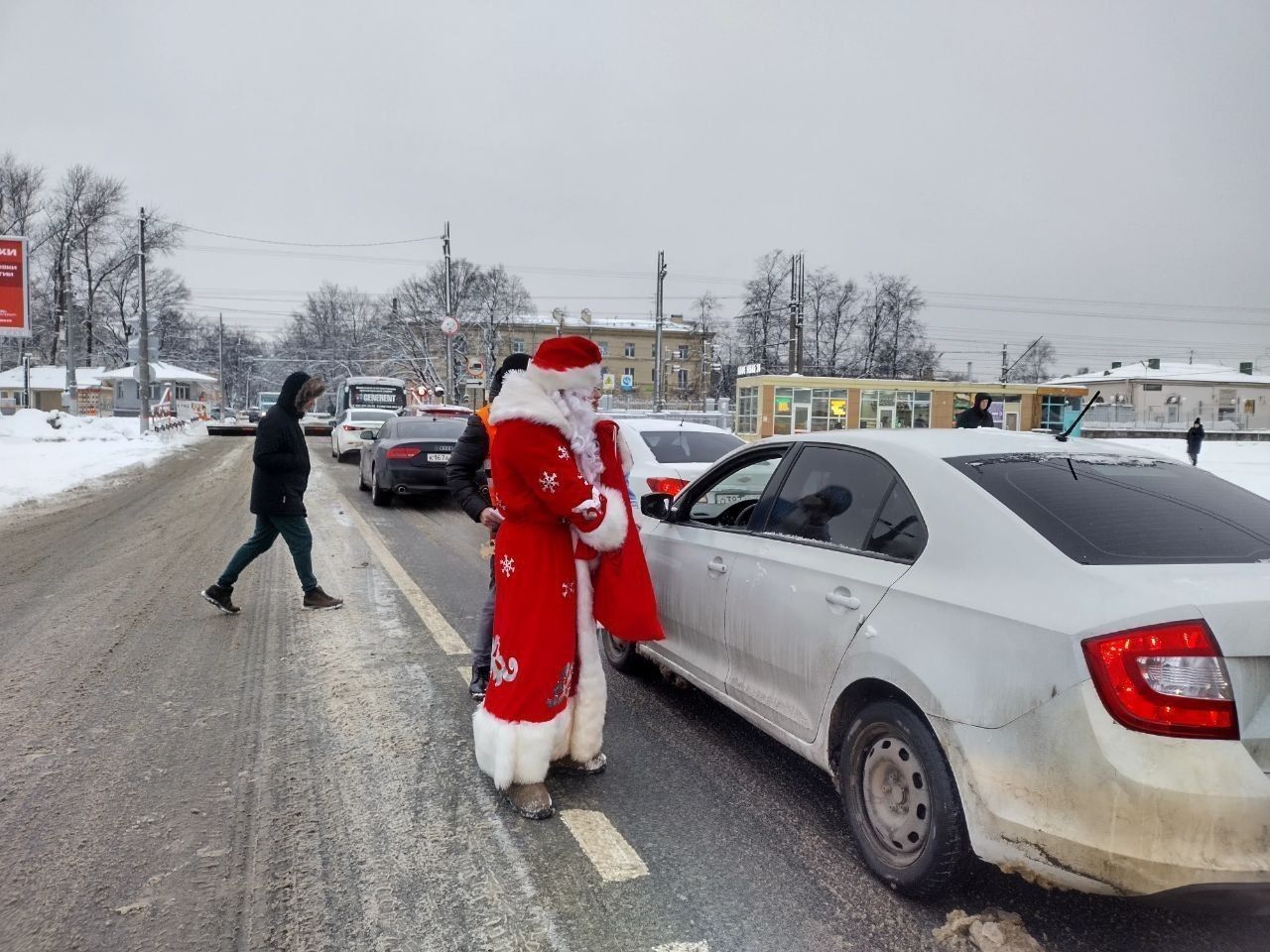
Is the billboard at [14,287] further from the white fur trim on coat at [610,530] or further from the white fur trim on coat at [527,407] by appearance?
the white fur trim on coat at [610,530]

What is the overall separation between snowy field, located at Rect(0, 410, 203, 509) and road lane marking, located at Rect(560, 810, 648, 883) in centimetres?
1306

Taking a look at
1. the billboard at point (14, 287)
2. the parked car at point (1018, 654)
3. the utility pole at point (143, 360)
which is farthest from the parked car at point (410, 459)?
the billboard at point (14, 287)

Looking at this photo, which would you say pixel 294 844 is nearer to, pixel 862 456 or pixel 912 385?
pixel 862 456

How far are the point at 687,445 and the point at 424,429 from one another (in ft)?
20.2

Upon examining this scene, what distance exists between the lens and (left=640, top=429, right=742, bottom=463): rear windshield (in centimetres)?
881

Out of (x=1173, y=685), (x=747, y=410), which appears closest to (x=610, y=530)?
(x=1173, y=685)

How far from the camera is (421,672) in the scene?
5.05m

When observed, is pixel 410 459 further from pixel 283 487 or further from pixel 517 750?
pixel 517 750

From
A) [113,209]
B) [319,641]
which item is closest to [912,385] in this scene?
[319,641]

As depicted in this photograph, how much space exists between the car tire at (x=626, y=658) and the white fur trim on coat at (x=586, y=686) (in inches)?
54.1

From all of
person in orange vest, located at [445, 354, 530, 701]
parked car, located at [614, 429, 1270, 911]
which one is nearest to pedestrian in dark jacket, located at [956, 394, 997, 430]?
parked car, located at [614, 429, 1270, 911]

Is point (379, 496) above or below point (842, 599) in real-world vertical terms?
below

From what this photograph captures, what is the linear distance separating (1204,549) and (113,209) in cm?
6713

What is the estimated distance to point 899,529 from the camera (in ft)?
9.73
